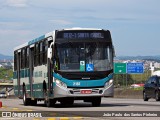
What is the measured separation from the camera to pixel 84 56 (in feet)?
86.4

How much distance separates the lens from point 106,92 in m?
26.5

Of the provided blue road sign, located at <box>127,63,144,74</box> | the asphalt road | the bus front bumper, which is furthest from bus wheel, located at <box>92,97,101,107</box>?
blue road sign, located at <box>127,63,144,74</box>

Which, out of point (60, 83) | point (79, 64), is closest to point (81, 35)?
point (79, 64)

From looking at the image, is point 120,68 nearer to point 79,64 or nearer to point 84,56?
point 84,56

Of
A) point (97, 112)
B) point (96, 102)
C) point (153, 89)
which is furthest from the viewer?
point (153, 89)

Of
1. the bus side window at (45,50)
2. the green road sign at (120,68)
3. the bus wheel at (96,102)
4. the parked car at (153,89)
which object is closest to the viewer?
the bus wheel at (96,102)

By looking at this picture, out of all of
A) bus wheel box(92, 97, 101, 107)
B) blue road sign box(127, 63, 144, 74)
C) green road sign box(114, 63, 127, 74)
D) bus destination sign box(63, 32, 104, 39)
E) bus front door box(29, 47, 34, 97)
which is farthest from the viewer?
blue road sign box(127, 63, 144, 74)

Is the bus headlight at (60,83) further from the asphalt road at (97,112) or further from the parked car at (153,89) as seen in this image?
the parked car at (153,89)

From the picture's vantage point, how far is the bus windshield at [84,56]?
2620cm

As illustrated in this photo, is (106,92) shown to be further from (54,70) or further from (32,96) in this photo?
(32,96)

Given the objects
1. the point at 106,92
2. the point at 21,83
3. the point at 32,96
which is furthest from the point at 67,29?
the point at 21,83

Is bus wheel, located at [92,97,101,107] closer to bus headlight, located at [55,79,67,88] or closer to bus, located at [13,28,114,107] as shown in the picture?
bus, located at [13,28,114,107]

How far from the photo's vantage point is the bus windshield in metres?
26.2

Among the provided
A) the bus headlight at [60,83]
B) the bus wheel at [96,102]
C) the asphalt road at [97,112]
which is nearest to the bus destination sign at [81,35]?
the bus headlight at [60,83]
